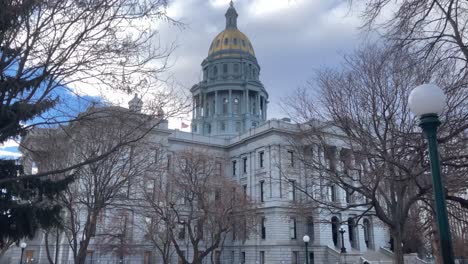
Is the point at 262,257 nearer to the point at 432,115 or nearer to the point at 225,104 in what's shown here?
the point at 225,104

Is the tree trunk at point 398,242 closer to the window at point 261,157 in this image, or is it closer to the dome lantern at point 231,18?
the window at point 261,157

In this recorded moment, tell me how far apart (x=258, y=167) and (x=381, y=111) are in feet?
121

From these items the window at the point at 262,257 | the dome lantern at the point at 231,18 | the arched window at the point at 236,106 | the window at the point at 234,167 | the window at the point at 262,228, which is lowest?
the window at the point at 262,257

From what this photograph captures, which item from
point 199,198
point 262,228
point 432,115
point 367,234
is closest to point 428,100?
point 432,115

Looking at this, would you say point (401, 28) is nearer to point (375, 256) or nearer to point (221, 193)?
point (221, 193)

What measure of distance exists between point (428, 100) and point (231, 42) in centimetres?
7562

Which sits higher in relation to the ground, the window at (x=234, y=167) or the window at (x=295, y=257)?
the window at (x=234, y=167)

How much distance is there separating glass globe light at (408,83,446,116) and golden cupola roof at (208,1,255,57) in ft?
241

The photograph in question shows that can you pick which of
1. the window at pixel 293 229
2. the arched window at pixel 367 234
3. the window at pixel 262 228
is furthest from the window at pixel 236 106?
the arched window at pixel 367 234

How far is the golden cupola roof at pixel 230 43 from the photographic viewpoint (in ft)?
260

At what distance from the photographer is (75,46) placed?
9508mm

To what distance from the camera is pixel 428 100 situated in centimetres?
619

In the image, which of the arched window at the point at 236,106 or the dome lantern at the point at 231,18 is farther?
the dome lantern at the point at 231,18

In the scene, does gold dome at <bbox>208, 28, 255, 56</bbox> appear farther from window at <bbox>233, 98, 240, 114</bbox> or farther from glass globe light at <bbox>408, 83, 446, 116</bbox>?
glass globe light at <bbox>408, 83, 446, 116</bbox>
